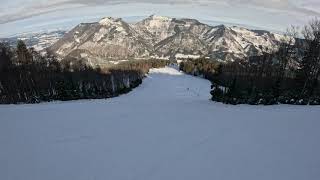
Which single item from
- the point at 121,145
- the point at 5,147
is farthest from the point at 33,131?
the point at 121,145

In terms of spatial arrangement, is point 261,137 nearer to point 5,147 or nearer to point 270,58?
point 5,147

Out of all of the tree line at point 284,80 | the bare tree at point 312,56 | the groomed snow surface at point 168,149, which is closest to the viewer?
the groomed snow surface at point 168,149

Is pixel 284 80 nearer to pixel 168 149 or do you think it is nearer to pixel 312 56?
pixel 312 56

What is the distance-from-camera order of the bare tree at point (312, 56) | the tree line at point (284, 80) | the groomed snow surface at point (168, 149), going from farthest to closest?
the bare tree at point (312, 56) → the tree line at point (284, 80) → the groomed snow surface at point (168, 149)

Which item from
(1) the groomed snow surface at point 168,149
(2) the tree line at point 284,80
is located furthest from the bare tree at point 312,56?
(1) the groomed snow surface at point 168,149

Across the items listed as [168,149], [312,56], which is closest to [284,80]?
[312,56]

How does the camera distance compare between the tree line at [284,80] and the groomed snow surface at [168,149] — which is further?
the tree line at [284,80]

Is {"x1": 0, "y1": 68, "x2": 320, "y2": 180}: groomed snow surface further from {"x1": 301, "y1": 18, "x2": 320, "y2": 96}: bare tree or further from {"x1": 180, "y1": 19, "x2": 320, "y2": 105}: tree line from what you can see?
{"x1": 301, "y1": 18, "x2": 320, "y2": 96}: bare tree

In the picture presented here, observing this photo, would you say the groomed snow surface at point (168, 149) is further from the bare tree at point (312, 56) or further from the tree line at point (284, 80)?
the bare tree at point (312, 56)

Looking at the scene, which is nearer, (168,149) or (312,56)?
(168,149)

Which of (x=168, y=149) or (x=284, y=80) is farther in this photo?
(x=284, y=80)

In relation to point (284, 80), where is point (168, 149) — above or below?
above
